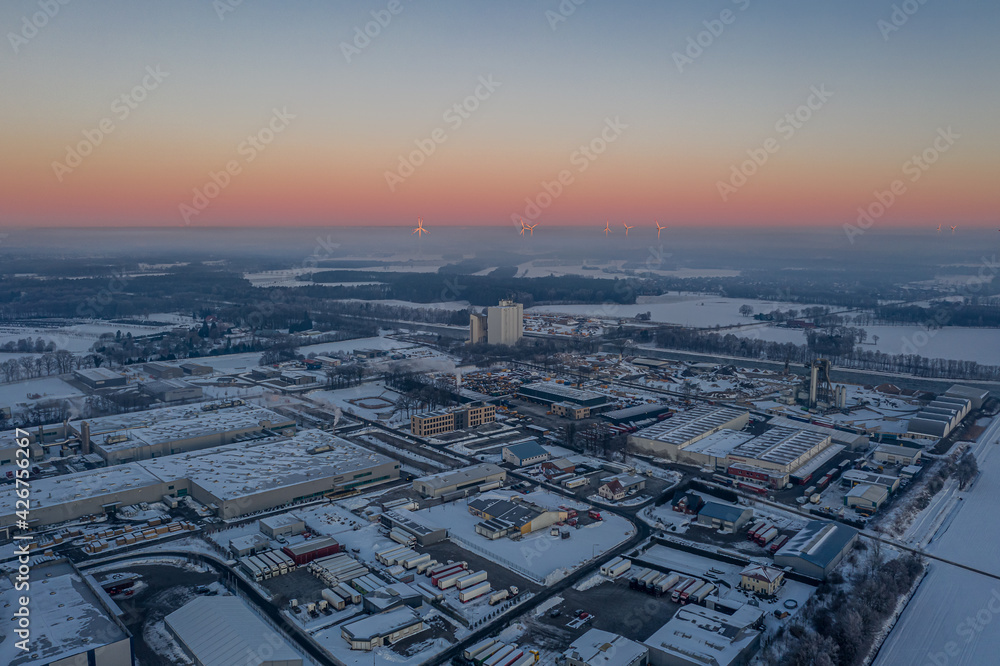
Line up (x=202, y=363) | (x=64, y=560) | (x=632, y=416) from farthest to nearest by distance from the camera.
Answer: (x=202, y=363)
(x=632, y=416)
(x=64, y=560)

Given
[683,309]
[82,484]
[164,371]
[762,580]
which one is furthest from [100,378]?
[683,309]

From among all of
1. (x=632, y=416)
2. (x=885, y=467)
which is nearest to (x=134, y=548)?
(x=632, y=416)

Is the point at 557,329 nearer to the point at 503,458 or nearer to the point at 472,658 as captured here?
the point at 503,458

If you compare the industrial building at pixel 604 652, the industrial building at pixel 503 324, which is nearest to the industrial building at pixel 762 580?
the industrial building at pixel 604 652

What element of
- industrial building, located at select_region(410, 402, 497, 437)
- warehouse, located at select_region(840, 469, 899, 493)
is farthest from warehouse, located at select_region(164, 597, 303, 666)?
warehouse, located at select_region(840, 469, 899, 493)

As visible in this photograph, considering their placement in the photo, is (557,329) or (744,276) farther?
(744,276)

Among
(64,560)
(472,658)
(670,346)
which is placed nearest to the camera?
(472,658)
